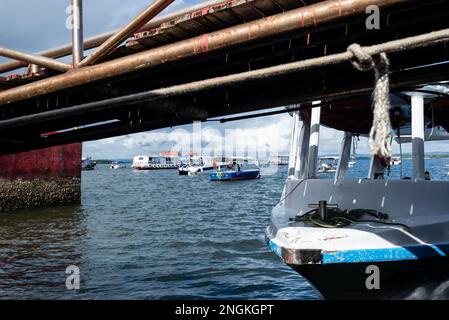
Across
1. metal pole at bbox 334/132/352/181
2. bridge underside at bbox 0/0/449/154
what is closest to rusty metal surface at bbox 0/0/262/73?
bridge underside at bbox 0/0/449/154

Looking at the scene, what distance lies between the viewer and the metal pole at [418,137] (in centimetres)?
714

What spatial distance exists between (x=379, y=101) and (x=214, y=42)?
1430 mm

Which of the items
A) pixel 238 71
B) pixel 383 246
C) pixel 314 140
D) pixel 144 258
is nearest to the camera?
pixel 238 71

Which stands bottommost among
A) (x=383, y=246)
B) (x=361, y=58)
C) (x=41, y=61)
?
(x=383, y=246)

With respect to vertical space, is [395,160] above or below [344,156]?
above

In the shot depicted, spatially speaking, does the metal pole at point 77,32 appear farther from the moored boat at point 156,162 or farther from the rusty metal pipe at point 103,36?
the moored boat at point 156,162

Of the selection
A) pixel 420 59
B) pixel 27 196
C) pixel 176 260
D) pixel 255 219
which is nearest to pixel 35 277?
pixel 176 260

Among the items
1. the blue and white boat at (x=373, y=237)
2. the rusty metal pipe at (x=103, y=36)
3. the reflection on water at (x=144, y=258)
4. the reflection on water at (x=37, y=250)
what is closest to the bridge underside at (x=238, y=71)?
the rusty metal pipe at (x=103, y=36)

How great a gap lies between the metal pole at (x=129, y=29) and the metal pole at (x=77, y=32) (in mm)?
96

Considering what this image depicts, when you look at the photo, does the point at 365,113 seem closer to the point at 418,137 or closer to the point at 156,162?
the point at 418,137

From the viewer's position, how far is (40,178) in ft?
85.5

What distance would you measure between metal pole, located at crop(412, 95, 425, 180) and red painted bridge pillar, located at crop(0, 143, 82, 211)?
72.1 ft

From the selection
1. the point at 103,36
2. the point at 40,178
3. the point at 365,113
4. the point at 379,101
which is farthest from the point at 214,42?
the point at 40,178

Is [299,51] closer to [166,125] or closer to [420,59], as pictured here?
[420,59]
